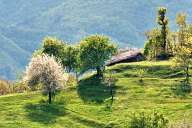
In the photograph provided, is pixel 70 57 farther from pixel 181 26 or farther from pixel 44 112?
pixel 44 112

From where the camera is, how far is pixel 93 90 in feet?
507

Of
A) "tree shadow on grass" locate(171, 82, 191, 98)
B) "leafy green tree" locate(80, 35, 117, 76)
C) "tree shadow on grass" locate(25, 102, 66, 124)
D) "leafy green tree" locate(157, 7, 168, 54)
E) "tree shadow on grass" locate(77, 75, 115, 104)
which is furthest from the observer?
"leafy green tree" locate(157, 7, 168, 54)

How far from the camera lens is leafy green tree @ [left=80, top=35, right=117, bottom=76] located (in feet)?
557

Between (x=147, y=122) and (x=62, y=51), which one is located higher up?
(x=62, y=51)

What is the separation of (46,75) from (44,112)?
1563 centimetres

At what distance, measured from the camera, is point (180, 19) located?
19312cm

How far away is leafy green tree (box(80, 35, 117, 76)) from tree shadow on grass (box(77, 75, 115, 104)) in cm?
462

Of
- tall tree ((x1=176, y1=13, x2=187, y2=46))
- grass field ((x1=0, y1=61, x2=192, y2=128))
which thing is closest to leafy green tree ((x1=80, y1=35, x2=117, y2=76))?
grass field ((x1=0, y1=61, x2=192, y2=128))

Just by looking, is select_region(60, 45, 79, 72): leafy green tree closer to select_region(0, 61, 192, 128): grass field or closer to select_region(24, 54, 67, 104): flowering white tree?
select_region(0, 61, 192, 128): grass field

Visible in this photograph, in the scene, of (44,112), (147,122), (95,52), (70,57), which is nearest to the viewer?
(147,122)

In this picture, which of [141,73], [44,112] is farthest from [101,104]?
[141,73]

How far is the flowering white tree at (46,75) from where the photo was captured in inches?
5778

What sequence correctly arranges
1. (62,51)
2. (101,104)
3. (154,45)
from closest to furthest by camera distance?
(101,104) → (62,51) → (154,45)

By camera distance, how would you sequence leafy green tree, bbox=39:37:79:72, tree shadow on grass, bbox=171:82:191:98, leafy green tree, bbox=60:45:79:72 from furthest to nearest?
leafy green tree, bbox=60:45:79:72 < leafy green tree, bbox=39:37:79:72 < tree shadow on grass, bbox=171:82:191:98
